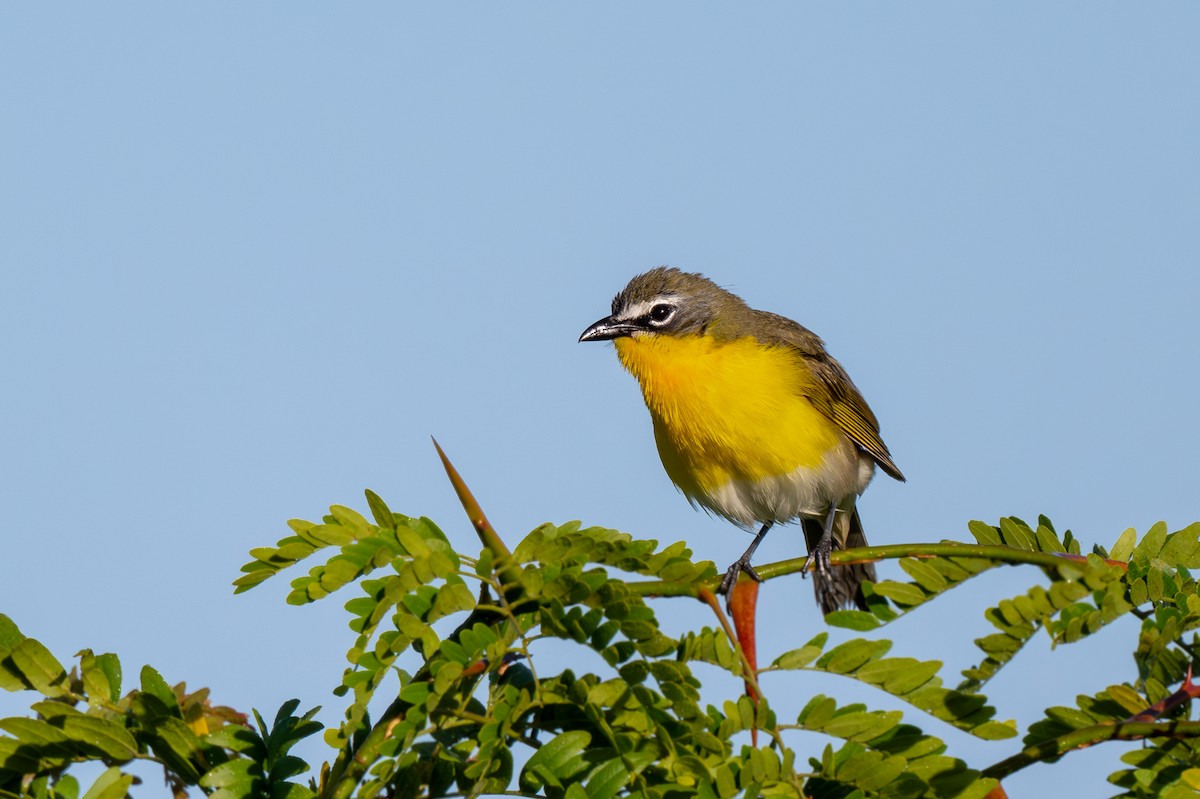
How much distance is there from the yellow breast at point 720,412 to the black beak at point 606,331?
0.05m

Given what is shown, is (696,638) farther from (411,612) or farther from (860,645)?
(411,612)

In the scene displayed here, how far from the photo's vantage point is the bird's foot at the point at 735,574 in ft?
9.14

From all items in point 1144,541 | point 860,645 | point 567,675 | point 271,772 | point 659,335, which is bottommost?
point 271,772

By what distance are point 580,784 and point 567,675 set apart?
200mm

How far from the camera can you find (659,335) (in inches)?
292

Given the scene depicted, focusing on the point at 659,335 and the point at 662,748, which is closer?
the point at 662,748

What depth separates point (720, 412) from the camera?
6.96 metres

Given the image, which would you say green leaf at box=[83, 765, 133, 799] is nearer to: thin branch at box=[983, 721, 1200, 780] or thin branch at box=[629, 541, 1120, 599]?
thin branch at box=[629, 541, 1120, 599]

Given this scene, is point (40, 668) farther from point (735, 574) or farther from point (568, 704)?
point (735, 574)

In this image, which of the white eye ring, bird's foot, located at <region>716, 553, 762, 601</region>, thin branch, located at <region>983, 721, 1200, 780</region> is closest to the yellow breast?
the white eye ring

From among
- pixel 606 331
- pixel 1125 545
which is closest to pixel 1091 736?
pixel 1125 545

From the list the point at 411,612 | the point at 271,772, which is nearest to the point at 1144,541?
the point at 411,612

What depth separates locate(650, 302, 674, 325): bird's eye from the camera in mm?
7539

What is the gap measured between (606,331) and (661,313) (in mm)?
362
